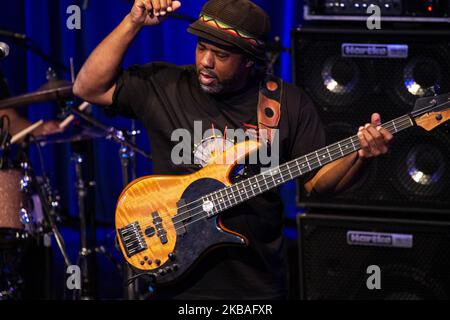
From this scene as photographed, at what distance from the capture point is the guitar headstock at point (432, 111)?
9.66 ft

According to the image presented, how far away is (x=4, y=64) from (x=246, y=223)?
379cm

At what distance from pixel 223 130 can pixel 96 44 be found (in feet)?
11.2

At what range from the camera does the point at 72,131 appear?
427 cm

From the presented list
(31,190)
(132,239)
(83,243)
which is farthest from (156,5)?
(83,243)

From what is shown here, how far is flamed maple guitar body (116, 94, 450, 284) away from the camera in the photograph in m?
2.99

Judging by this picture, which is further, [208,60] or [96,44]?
[96,44]

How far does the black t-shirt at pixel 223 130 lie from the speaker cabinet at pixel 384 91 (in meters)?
0.53

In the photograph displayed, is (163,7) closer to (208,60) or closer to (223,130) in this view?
(208,60)

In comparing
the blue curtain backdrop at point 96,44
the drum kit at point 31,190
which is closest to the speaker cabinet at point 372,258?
the drum kit at point 31,190

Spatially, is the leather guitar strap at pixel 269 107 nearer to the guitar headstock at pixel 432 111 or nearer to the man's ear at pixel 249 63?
the man's ear at pixel 249 63

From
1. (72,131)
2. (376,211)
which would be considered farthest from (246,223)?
(72,131)

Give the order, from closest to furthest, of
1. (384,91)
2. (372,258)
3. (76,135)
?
(384,91) < (372,258) < (76,135)

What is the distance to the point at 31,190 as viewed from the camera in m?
3.87
